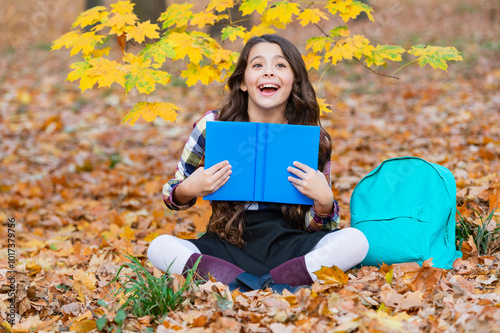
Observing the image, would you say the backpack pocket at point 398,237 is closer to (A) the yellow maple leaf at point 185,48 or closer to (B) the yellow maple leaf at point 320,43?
(B) the yellow maple leaf at point 320,43

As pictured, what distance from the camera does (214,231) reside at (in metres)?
2.79

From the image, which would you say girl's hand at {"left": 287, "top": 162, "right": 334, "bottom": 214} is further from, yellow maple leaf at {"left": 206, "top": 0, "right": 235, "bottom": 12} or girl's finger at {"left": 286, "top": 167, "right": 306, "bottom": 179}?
yellow maple leaf at {"left": 206, "top": 0, "right": 235, "bottom": 12}

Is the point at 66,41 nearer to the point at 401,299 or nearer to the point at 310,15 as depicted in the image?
the point at 310,15

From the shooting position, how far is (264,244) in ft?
8.82

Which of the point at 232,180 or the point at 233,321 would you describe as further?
the point at 232,180

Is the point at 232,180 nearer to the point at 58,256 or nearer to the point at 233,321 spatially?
the point at 233,321

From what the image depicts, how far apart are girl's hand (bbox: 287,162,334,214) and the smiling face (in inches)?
16.5

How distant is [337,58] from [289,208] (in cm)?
98

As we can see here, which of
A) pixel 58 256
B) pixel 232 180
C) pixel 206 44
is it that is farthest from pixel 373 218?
pixel 58 256

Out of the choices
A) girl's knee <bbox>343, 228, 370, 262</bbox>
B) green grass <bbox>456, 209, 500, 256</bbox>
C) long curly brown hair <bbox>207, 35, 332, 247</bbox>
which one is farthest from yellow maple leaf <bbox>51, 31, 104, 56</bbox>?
green grass <bbox>456, 209, 500, 256</bbox>

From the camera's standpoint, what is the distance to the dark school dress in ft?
8.62

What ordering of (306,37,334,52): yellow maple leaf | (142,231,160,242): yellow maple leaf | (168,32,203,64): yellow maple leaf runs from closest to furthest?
(168,32,203,64): yellow maple leaf → (306,37,334,52): yellow maple leaf → (142,231,160,242): yellow maple leaf

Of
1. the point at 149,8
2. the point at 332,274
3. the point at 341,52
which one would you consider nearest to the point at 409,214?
the point at 332,274

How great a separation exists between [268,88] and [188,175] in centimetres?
71
